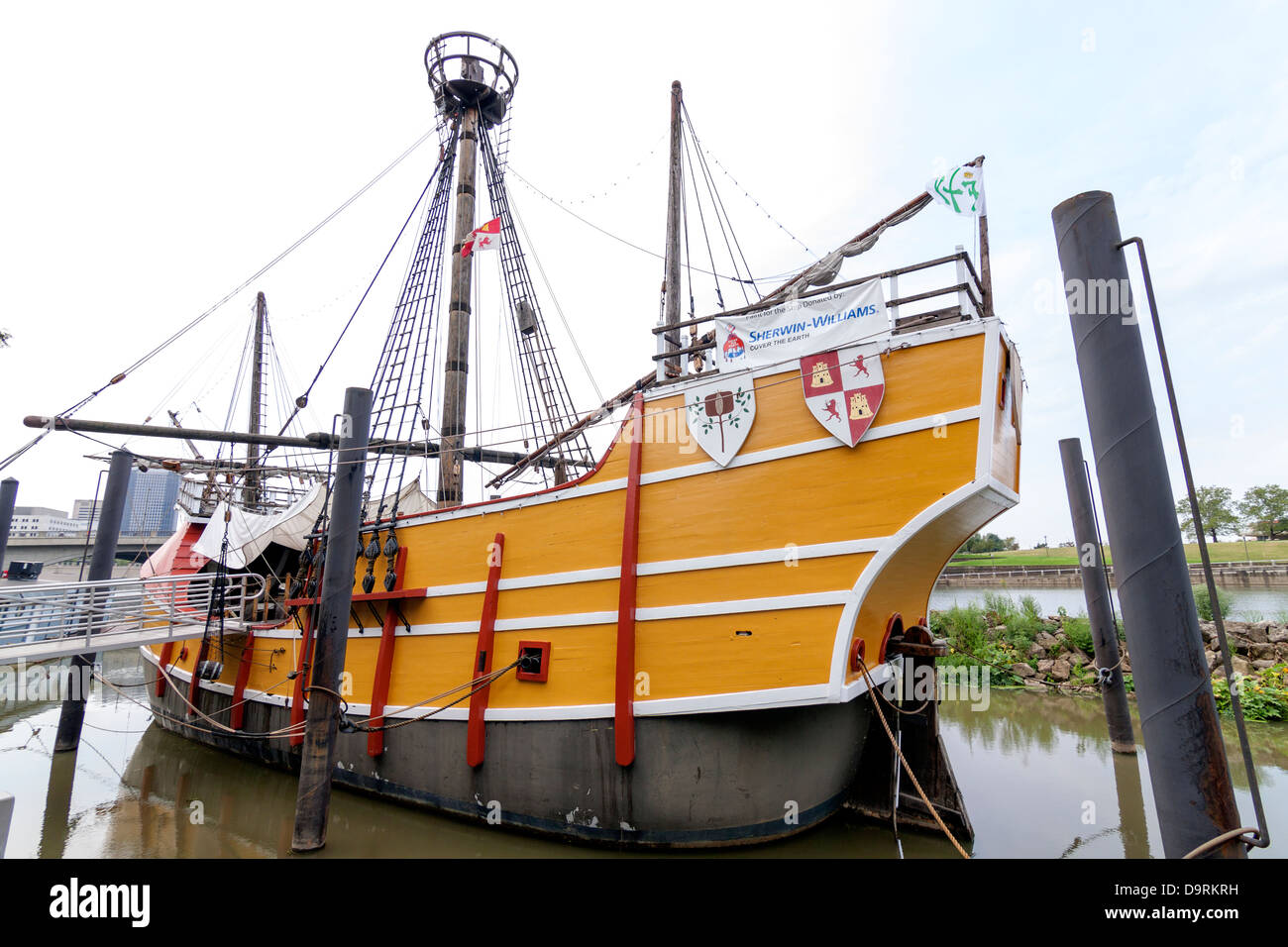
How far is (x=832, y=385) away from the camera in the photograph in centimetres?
495

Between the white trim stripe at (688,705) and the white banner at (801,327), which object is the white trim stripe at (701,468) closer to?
the white banner at (801,327)

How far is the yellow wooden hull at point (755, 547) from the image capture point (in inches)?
181

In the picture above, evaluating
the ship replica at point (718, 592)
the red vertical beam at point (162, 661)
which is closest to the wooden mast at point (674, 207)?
the ship replica at point (718, 592)

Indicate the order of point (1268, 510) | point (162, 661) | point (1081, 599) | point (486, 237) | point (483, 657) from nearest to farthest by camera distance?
point (483, 657)
point (486, 237)
point (162, 661)
point (1081, 599)
point (1268, 510)

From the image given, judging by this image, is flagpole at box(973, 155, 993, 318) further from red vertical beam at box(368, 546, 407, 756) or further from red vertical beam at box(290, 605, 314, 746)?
red vertical beam at box(290, 605, 314, 746)

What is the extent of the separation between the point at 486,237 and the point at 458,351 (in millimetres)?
1806

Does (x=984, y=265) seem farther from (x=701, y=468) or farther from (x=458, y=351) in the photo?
(x=458, y=351)

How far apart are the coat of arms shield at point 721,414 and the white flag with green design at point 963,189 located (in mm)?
2117

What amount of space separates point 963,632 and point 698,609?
1161 centimetres

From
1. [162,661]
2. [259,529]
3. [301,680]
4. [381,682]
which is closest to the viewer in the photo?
[381,682]

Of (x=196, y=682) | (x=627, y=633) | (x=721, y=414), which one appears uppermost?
(x=721, y=414)

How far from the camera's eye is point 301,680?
23.8 ft

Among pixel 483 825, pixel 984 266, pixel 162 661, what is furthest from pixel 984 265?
pixel 162 661
